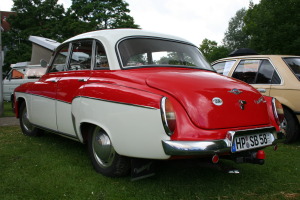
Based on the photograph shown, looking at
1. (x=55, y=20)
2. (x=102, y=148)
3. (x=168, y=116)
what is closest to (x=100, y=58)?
(x=102, y=148)

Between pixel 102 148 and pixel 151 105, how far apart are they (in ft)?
3.49

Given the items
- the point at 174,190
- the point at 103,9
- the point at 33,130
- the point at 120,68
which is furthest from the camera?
the point at 103,9

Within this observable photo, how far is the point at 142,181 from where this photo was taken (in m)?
3.29

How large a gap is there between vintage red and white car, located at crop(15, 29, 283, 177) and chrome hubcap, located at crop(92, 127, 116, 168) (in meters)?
0.01

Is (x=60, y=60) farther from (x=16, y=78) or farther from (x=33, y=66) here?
(x=16, y=78)

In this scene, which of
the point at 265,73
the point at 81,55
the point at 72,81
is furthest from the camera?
the point at 265,73

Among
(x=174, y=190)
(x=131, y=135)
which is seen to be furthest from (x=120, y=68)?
(x=174, y=190)

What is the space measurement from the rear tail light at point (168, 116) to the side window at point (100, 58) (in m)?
1.15

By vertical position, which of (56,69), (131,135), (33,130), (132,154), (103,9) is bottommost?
(33,130)

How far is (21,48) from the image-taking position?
32.3 meters

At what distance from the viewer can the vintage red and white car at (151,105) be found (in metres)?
2.60

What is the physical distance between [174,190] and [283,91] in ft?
10.2

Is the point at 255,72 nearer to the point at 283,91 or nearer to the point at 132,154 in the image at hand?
the point at 283,91

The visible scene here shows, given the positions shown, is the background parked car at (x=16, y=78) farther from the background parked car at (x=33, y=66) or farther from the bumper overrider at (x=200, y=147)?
the bumper overrider at (x=200, y=147)
